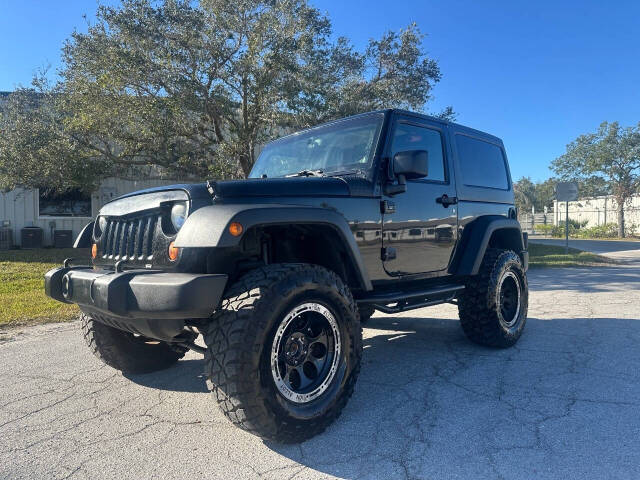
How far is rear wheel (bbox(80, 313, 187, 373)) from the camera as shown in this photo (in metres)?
3.34

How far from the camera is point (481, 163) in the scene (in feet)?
15.1

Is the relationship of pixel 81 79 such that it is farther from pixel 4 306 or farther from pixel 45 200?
pixel 45 200

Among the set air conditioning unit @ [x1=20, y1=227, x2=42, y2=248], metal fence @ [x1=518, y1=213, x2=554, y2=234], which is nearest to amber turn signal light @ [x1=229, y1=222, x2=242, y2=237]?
air conditioning unit @ [x1=20, y1=227, x2=42, y2=248]

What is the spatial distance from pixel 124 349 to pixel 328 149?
224 centimetres

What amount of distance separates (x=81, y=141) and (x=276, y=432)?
12.8 metres

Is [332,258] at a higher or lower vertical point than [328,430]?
higher

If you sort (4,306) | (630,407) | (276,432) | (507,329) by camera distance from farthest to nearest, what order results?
(4,306), (507,329), (630,407), (276,432)

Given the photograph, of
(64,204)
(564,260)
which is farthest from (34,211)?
(564,260)

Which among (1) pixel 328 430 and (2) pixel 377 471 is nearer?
(2) pixel 377 471

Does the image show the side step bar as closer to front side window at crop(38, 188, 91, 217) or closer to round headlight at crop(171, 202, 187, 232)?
round headlight at crop(171, 202, 187, 232)

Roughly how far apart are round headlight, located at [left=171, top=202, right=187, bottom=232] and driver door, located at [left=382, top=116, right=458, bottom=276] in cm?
144

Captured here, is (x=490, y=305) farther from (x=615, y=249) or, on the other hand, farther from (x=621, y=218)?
(x=621, y=218)

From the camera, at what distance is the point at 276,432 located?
2.33 meters

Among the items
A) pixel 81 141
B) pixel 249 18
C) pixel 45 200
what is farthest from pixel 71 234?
pixel 249 18
